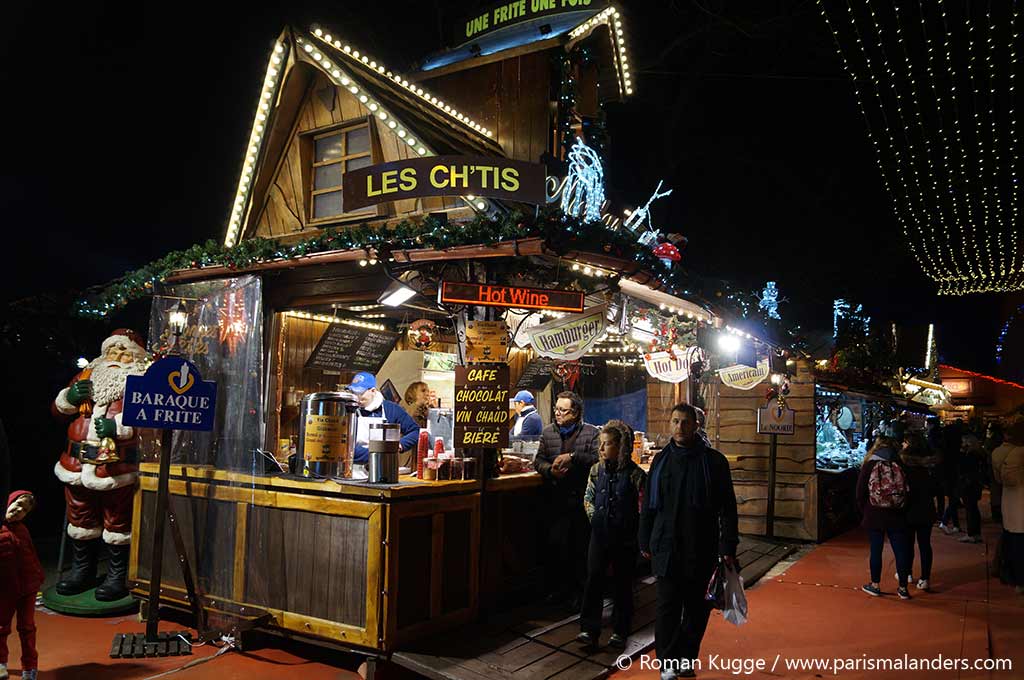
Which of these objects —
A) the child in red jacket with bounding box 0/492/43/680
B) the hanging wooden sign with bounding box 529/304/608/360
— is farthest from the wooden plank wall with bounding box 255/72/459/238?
the child in red jacket with bounding box 0/492/43/680

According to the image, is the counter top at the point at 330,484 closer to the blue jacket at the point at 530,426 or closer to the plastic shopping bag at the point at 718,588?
the plastic shopping bag at the point at 718,588

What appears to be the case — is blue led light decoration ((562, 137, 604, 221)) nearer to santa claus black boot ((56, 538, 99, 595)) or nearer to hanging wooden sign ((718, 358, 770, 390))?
hanging wooden sign ((718, 358, 770, 390))

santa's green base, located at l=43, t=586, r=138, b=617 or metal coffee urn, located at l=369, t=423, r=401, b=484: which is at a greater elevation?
metal coffee urn, located at l=369, t=423, r=401, b=484

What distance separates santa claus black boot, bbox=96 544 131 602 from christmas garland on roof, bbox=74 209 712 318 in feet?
9.35

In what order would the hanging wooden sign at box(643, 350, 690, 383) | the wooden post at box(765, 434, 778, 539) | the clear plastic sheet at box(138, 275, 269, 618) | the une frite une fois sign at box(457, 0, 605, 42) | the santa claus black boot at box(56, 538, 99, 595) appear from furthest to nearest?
the wooden post at box(765, 434, 778, 539) < the hanging wooden sign at box(643, 350, 690, 383) < the une frite une fois sign at box(457, 0, 605, 42) < the santa claus black boot at box(56, 538, 99, 595) < the clear plastic sheet at box(138, 275, 269, 618)

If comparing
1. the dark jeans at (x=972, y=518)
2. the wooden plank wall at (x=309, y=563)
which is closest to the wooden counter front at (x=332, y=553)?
the wooden plank wall at (x=309, y=563)

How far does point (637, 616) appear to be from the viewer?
7195mm

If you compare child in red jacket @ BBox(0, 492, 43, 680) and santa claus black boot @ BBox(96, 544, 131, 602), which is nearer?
child in red jacket @ BBox(0, 492, 43, 680)

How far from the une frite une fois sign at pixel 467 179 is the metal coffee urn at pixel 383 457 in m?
2.30

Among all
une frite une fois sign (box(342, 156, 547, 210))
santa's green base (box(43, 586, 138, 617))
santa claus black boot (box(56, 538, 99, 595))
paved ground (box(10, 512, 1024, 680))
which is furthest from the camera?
santa claus black boot (box(56, 538, 99, 595))

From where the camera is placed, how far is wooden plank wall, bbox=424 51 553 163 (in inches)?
397

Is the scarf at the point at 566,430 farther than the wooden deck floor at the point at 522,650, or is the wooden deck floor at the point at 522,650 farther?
the scarf at the point at 566,430

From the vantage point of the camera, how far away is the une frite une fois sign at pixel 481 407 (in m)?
6.59
